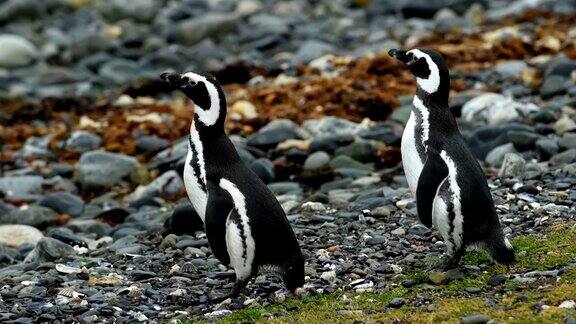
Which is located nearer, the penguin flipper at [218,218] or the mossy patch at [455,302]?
the mossy patch at [455,302]

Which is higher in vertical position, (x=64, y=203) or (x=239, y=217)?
(x=239, y=217)

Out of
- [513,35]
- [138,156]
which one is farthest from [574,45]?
[138,156]

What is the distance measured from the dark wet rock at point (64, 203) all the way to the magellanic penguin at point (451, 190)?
5702 mm

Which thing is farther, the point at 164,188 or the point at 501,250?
the point at 164,188

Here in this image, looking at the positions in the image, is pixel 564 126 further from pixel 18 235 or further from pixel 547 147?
pixel 18 235

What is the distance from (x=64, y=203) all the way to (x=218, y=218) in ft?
18.5

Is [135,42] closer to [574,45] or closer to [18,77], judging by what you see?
[18,77]

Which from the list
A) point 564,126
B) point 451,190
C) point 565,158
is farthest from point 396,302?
point 564,126

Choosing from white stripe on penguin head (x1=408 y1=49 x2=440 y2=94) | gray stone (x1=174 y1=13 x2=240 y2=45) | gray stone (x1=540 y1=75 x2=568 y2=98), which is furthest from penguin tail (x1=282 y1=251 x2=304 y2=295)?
gray stone (x1=174 y1=13 x2=240 y2=45)

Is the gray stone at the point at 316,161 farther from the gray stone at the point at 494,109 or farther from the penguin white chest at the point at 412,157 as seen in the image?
the penguin white chest at the point at 412,157

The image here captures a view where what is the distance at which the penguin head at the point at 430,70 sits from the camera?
24.4 ft

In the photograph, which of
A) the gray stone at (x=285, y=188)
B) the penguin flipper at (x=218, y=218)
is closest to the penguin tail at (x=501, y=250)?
the penguin flipper at (x=218, y=218)

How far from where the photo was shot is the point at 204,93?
7.19 metres

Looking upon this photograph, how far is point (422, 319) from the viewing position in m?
6.07
